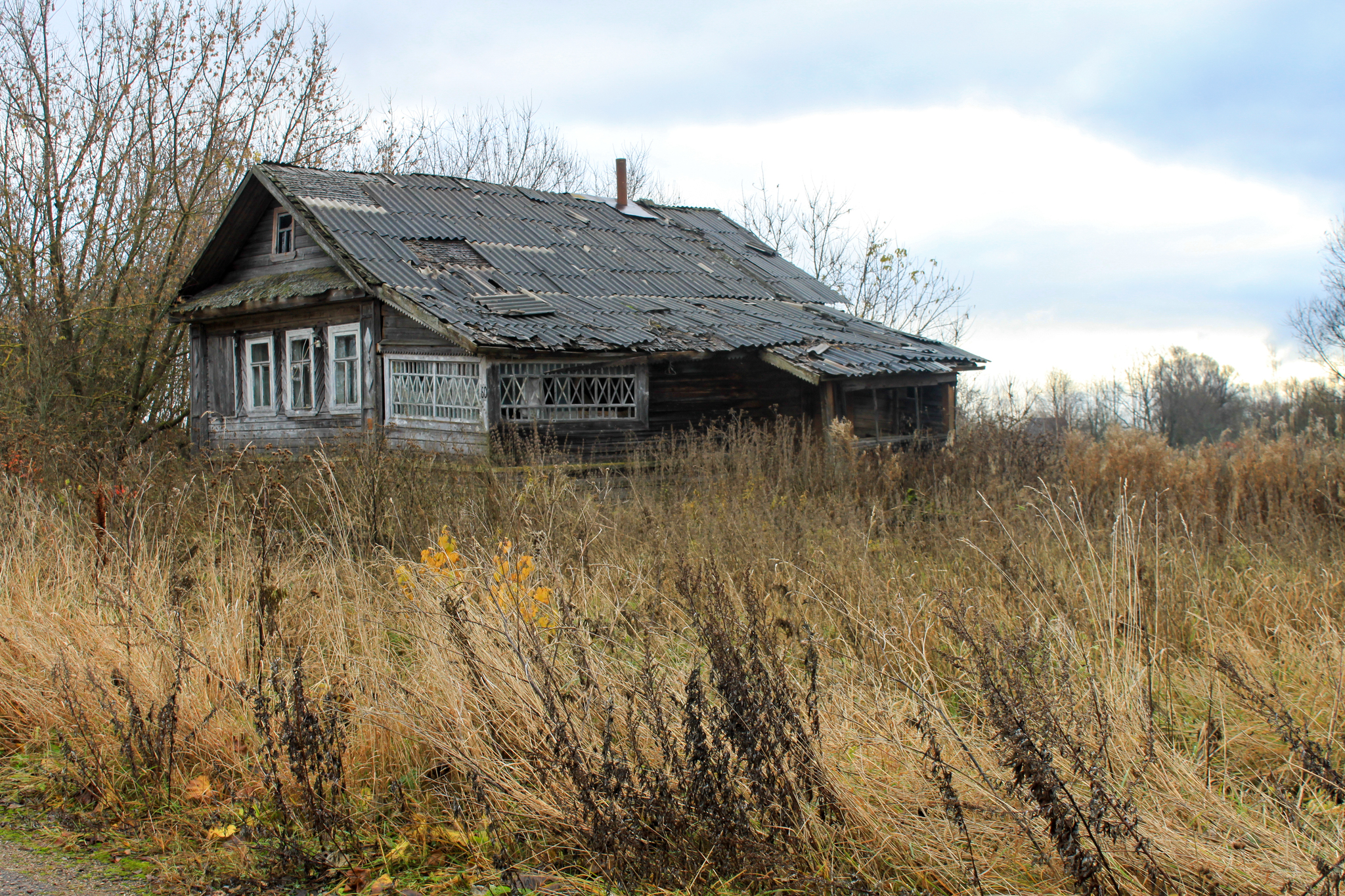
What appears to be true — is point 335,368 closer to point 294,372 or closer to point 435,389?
point 294,372

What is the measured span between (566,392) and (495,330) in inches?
64.6

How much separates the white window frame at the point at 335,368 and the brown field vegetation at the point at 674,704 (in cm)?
717

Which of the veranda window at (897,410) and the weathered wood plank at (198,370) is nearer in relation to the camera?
the veranda window at (897,410)

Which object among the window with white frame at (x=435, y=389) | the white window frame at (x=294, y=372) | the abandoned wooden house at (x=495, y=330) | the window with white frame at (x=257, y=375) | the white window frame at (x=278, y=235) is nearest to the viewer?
the window with white frame at (x=435, y=389)

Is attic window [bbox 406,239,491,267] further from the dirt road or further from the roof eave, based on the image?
the dirt road

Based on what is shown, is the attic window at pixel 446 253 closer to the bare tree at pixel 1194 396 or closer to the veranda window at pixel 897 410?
the veranda window at pixel 897 410

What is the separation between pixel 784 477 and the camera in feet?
30.2

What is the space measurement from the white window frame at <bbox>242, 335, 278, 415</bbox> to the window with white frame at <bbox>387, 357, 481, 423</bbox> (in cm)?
329

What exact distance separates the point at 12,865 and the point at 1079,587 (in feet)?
15.2

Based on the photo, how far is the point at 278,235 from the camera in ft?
51.1

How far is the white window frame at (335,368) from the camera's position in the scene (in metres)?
13.6

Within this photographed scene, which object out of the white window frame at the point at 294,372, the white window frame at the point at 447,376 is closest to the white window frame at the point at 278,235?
the white window frame at the point at 294,372

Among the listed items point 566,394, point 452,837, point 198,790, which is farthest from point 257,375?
point 452,837

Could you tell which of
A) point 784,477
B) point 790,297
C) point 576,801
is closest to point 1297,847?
point 576,801
